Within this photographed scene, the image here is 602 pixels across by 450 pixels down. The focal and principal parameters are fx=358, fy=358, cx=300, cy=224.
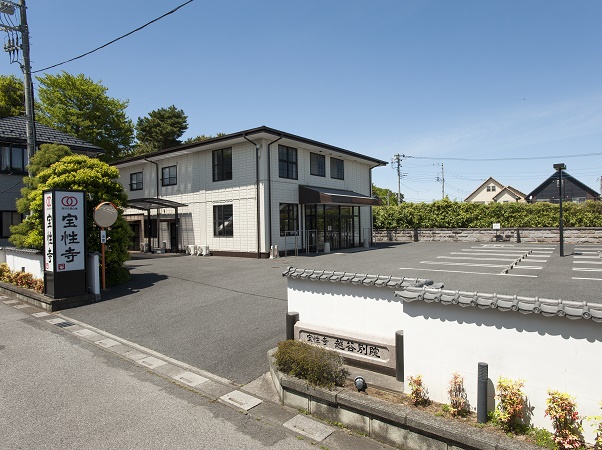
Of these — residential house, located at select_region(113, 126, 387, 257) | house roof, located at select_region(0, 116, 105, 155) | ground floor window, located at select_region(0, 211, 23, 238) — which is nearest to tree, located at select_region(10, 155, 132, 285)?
residential house, located at select_region(113, 126, 387, 257)

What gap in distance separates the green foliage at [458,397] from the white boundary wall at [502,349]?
0.06 metres

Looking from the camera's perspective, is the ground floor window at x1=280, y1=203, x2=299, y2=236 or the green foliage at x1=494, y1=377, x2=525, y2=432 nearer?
the green foliage at x1=494, y1=377, x2=525, y2=432

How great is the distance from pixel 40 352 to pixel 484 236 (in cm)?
2679

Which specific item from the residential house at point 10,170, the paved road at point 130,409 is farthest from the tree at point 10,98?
the paved road at point 130,409

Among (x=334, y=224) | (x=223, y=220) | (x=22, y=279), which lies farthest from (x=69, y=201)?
(x=334, y=224)

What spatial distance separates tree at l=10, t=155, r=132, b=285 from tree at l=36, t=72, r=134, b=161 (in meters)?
24.3

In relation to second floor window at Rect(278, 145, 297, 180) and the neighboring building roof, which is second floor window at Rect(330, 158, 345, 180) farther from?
the neighboring building roof

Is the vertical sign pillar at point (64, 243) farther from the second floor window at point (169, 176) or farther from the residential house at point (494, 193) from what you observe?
the residential house at point (494, 193)

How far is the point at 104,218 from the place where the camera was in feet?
34.3

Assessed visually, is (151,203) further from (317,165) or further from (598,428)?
(598,428)

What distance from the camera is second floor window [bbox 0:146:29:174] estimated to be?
1964 cm

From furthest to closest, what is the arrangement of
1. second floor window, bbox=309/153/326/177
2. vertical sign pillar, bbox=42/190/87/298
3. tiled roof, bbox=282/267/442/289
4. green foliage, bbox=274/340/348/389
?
second floor window, bbox=309/153/326/177 → vertical sign pillar, bbox=42/190/87/298 → tiled roof, bbox=282/267/442/289 → green foliage, bbox=274/340/348/389

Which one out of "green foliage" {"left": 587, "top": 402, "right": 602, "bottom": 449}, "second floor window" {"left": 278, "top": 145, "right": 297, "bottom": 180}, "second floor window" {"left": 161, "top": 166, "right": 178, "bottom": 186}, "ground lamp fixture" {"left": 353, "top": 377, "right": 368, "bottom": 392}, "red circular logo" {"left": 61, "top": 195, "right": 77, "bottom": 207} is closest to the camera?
"green foliage" {"left": 587, "top": 402, "right": 602, "bottom": 449}

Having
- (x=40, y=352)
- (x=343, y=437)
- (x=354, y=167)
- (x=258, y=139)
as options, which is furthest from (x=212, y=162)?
(x=343, y=437)
